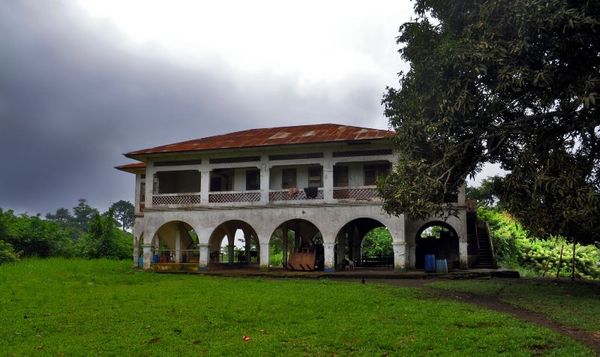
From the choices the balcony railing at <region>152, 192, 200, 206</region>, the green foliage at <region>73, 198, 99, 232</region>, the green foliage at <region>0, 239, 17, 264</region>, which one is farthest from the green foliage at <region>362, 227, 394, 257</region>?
the green foliage at <region>73, 198, 99, 232</region>

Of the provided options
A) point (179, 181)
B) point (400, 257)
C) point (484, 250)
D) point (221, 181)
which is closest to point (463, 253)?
point (400, 257)

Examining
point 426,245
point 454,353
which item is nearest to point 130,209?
point 426,245

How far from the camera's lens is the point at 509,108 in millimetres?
13305

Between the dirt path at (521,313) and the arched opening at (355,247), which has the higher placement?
the arched opening at (355,247)

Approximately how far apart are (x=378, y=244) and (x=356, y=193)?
40.9 feet

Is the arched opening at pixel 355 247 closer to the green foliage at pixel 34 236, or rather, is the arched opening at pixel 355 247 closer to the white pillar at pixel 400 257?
the white pillar at pixel 400 257

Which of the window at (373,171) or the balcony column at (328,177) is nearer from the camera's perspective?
the balcony column at (328,177)

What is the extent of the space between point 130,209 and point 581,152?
83.5m

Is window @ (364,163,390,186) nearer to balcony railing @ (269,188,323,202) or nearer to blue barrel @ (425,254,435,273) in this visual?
balcony railing @ (269,188,323,202)

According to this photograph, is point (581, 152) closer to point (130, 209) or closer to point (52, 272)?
point (52, 272)

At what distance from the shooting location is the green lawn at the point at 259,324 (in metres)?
7.93

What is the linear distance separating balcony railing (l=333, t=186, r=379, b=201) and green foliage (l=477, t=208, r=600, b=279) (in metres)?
7.95

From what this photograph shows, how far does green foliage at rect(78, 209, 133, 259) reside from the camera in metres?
33.8

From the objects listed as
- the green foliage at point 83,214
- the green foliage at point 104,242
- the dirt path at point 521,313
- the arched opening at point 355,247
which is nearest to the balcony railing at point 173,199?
the arched opening at point 355,247
